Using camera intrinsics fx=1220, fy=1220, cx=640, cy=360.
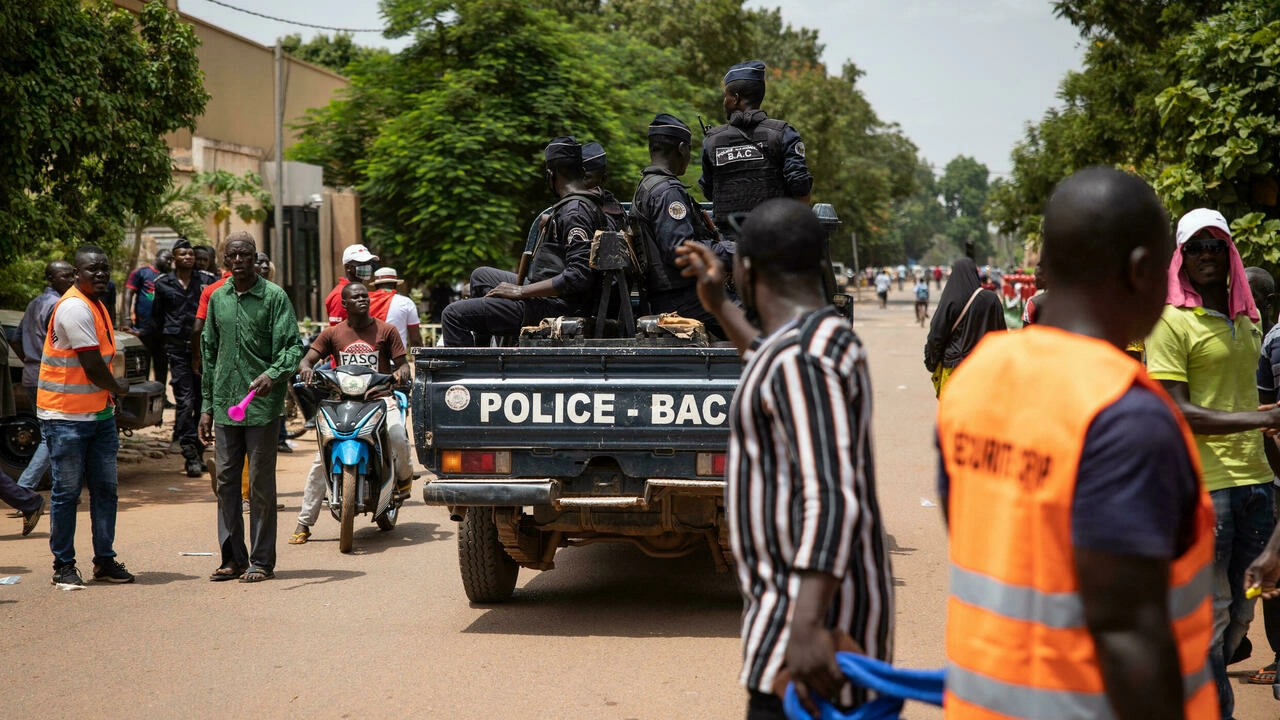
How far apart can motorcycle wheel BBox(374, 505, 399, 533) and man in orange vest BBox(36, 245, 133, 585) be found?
183cm

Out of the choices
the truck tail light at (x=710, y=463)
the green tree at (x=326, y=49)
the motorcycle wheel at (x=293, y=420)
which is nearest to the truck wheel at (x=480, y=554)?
the truck tail light at (x=710, y=463)

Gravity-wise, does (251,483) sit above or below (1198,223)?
below

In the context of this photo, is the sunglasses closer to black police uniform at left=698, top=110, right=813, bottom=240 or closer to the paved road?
the paved road

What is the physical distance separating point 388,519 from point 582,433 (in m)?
3.31

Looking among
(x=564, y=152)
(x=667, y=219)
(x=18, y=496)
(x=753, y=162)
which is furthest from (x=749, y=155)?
(x=18, y=496)

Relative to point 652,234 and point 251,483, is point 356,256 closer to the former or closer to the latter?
point 251,483

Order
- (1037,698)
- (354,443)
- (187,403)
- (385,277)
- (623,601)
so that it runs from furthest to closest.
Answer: (187,403)
(385,277)
(354,443)
(623,601)
(1037,698)

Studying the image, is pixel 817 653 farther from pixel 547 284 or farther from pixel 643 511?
pixel 547 284

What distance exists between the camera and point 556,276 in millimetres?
6547

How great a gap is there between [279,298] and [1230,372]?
5265mm

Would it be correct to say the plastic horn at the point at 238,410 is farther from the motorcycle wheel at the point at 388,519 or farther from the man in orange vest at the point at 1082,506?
the man in orange vest at the point at 1082,506

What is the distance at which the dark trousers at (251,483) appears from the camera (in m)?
7.20

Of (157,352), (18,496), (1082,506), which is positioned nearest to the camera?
(1082,506)

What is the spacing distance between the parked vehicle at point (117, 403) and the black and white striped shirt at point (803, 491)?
867 centimetres
